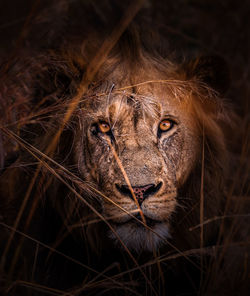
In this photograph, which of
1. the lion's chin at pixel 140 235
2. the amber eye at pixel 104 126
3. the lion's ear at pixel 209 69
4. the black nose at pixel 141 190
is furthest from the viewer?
the lion's ear at pixel 209 69

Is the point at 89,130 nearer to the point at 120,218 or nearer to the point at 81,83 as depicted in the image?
the point at 81,83

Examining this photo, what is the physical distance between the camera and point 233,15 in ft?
13.0

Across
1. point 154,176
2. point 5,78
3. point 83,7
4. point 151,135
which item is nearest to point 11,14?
point 83,7

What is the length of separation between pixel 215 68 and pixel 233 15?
2054 mm

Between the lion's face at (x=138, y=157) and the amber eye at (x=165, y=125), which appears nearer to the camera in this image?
the lion's face at (x=138, y=157)

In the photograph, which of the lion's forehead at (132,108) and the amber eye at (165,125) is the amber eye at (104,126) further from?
the amber eye at (165,125)

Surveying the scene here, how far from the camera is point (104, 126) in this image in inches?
84.3

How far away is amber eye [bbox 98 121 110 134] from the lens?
2.13m

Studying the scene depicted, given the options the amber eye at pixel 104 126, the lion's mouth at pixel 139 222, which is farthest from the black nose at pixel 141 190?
the amber eye at pixel 104 126

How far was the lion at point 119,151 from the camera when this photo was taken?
1943mm

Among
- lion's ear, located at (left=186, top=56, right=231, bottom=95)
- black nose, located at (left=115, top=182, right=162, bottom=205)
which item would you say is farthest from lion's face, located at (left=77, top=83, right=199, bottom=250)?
lion's ear, located at (left=186, top=56, right=231, bottom=95)

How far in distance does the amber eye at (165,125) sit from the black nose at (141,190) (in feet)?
1.41

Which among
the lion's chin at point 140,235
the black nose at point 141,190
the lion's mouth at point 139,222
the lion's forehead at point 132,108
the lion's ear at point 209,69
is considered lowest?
the lion's chin at point 140,235

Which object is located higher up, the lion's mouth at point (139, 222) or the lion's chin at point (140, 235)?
the lion's mouth at point (139, 222)
